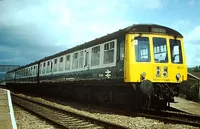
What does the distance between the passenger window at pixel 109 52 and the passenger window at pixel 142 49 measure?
4.33ft

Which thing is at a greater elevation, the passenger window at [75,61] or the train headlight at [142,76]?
the passenger window at [75,61]

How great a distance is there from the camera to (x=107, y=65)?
38.9 ft

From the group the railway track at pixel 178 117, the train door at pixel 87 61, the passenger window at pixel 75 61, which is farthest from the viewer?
the passenger window at pixel 75 61

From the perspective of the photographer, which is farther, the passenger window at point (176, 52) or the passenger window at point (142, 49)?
the passenger window at point (176, 52)

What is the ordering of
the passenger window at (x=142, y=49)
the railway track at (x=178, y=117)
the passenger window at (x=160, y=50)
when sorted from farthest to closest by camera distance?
the passenger window at (x=160, y=50)
the passenger window at (x=142, y=49)
the railway track at (x=178, y=117)

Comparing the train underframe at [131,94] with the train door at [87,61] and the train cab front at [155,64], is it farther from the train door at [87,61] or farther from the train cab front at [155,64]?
the train door at [87,61]

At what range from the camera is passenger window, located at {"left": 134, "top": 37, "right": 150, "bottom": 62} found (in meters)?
10.4

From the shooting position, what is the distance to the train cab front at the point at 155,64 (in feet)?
33.1

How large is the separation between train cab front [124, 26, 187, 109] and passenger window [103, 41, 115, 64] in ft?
4.03

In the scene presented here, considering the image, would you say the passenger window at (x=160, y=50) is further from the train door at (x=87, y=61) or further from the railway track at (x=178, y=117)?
the train door at (x=87, y=61)

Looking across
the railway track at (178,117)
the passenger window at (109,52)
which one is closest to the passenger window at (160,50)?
the passenger window at (109,52)

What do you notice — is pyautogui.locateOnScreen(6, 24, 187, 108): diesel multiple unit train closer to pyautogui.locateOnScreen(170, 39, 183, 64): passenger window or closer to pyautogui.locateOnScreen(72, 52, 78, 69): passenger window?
pyautogui.locateOnScreen(170, 39, 183, 64): passenger window

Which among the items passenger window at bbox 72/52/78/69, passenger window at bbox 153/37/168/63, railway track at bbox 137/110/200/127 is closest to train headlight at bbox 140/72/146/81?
passenger window at bbox 153/37/168/63

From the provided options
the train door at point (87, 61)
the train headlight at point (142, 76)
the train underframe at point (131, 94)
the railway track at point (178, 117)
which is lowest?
the railway track at point (178, 117)
